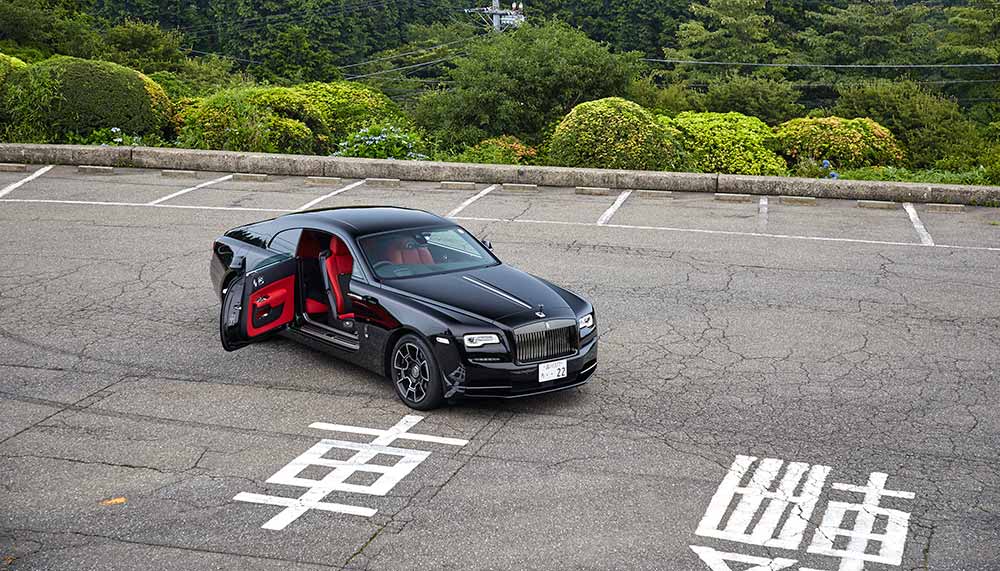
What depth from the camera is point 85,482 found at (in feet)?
24.9

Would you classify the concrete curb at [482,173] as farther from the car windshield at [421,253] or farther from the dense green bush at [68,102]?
the car windshield at [421,253]

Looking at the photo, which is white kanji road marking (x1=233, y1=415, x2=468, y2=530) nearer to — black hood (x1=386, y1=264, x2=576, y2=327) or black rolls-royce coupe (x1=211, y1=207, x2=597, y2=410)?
black rolls-royce coupe (x1=211, y1=207, x2=597, y2=410)

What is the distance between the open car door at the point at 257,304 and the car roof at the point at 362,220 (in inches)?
20.4

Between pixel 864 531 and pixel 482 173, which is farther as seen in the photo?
pixel 482 173

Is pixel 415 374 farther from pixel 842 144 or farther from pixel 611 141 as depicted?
pixel 842 144

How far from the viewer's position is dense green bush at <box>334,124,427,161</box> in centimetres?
2123

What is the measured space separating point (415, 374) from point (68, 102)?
15580 mm

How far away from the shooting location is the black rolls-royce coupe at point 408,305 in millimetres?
8734

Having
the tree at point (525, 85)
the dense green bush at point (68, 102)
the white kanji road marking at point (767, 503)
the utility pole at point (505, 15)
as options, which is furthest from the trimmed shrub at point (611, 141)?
the utility pole at point (505, 15)

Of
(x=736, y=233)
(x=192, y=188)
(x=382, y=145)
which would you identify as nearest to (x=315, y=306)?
(x=736, y=233)

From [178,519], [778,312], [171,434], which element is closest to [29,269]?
[171,434]

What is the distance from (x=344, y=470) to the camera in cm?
781

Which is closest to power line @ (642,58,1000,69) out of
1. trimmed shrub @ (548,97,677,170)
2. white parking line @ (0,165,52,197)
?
trimmed shrub @ (548,97,677,170)

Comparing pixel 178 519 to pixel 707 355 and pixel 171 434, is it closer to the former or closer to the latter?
pixel 171 434
